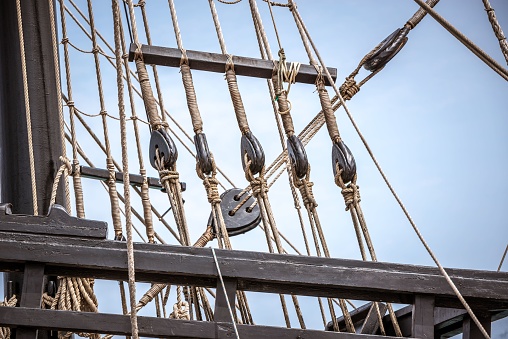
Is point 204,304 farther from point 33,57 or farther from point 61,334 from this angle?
point 33,57

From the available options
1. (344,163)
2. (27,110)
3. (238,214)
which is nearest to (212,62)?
(344,163)

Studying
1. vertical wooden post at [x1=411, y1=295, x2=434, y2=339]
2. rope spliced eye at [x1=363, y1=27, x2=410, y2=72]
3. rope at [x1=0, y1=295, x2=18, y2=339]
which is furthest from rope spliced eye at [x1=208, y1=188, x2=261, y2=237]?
vertical wooden post at [x1=411, y1=295, x2=434, y2=339]

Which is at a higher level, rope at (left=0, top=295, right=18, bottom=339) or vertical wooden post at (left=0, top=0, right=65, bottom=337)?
vertical wooden post at (left=0, top=0, right=65, bottom=337)

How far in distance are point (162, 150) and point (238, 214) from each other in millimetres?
964

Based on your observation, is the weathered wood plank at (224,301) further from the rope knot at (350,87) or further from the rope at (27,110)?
the rope knot at (350,87)

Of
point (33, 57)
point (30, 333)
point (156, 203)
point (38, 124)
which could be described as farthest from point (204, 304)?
point (156, 203)

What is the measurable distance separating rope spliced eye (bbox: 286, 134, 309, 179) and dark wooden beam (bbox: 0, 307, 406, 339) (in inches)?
29.1

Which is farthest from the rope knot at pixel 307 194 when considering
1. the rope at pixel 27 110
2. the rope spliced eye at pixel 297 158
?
the rope at pixel 27 110

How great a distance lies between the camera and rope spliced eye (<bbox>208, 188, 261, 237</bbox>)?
3.90 meters

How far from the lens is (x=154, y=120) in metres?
3.10

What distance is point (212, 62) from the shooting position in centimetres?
319

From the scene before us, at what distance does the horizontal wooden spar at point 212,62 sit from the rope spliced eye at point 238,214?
0.78m

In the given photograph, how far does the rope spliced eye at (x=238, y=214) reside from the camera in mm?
3902

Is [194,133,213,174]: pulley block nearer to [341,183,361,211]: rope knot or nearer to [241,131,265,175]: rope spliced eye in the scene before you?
[241,131,265,175]: rope spliced eye
